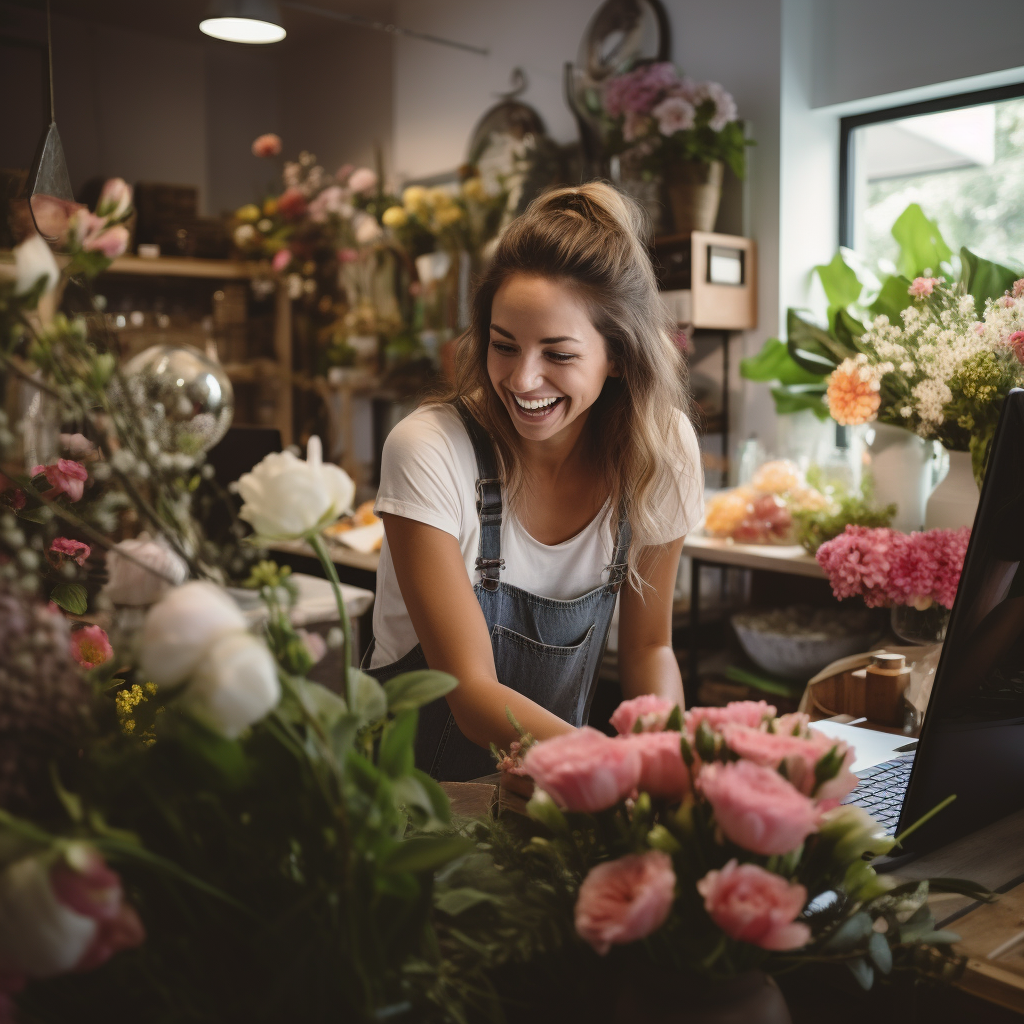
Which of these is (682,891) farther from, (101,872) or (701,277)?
(701,277)

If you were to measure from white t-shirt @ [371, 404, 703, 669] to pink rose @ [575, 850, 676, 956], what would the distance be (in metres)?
0.93

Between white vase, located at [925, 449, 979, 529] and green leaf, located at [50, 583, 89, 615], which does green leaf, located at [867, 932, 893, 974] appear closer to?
green leaf, located at [50, 583, 89, 615]

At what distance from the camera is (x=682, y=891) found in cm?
57

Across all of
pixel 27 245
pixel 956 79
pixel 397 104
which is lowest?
pixel 27 245

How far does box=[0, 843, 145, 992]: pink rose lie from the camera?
0.44 m

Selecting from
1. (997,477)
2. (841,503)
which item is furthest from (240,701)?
(841,503)

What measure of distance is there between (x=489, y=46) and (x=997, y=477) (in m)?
4.26

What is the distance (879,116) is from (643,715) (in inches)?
131

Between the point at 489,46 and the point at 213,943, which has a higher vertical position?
the point at 489,46

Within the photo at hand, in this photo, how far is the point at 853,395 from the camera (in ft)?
6.92

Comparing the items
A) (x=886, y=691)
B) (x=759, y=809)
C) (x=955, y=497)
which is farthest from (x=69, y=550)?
(x=955, y=497)

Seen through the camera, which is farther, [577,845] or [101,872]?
[577,845]

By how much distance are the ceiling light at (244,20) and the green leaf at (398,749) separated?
127 inches

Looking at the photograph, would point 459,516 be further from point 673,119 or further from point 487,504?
point 673,119
